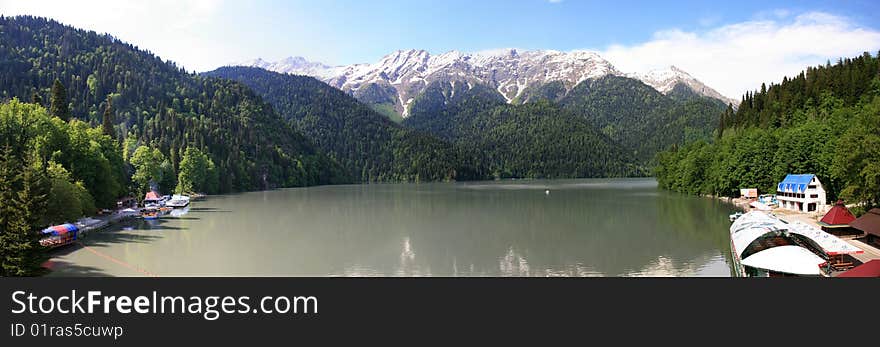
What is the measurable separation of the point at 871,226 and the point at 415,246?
29.6 meters

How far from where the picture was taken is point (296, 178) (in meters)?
191

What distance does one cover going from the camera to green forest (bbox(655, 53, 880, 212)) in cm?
4619

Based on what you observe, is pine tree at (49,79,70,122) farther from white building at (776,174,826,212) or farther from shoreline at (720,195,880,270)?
white building at (776,174,826,212)

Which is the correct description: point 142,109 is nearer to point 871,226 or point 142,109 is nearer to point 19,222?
point 19,222

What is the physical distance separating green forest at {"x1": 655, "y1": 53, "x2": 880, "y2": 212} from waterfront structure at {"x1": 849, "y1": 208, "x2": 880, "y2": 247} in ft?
11.4

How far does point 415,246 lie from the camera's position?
4384 cm

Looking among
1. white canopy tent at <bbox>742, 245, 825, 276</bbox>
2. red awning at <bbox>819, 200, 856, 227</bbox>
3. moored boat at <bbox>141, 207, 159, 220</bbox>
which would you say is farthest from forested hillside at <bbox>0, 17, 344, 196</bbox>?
white canopy tent at <bbox>742, 245, 825, 276</bbox>

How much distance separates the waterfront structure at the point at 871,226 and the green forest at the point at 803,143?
3.47m

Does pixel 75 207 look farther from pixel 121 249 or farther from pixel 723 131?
pixel 723 131

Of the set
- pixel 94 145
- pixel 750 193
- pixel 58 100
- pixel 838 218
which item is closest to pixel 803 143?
pixel 750 193

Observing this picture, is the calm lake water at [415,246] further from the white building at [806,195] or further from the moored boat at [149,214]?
the white building at [806,195]

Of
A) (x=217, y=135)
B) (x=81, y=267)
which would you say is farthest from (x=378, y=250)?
(x=217, y=135)

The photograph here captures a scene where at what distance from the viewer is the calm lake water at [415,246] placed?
33781mm
